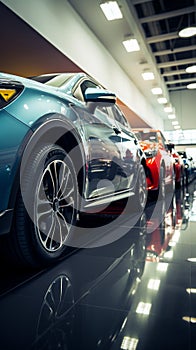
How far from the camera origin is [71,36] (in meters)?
5.57

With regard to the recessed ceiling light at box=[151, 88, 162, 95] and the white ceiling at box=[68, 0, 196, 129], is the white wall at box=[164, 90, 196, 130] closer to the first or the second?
the recessed ceiling light at box=[151, 88, 162, 95]

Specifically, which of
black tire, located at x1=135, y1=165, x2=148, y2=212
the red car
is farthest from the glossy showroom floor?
the red car

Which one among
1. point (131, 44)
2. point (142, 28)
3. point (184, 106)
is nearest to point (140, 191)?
point (131, 44)

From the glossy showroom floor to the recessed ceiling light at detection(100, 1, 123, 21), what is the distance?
5001 mm

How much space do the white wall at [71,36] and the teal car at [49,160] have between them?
2424 mm

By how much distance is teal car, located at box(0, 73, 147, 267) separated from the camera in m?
1.32

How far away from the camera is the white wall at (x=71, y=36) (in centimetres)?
426

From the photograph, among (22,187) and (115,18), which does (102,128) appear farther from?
(115,18)

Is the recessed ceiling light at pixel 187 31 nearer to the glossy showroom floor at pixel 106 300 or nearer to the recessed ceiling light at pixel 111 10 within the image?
the recessed ceiling light at pixel 111 10

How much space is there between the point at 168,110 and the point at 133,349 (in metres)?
17.7

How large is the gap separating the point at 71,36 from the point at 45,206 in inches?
192

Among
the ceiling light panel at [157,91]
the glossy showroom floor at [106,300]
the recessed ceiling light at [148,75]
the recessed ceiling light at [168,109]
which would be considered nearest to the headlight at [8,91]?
the glossy showroom floor at [106,300]

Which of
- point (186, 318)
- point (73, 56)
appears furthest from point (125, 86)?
point (186, 318)

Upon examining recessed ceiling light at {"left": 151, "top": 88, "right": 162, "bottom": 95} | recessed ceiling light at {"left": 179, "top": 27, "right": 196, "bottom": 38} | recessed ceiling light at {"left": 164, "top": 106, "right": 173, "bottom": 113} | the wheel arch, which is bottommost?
the wheel arch
